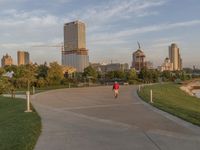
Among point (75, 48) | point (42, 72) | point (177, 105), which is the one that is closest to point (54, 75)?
point (42, 72)

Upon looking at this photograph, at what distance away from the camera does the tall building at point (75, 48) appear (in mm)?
173000

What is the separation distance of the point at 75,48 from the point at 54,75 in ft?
354

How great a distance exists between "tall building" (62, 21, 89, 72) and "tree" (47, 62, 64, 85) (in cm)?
8672

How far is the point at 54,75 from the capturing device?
7275cm

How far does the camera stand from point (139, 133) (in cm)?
1105

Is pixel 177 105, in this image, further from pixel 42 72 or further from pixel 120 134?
pixel 42 72

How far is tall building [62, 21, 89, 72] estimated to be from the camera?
17300 centimetres

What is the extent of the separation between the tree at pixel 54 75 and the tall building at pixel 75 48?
86718 mm

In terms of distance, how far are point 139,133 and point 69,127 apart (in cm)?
279

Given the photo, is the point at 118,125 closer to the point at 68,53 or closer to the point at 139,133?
the point at 139,133

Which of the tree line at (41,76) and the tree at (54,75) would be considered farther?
the tree at (54,75)

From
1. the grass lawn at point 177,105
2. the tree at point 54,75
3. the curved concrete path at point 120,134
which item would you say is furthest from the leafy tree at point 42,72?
the curved concrete path at point 120,134

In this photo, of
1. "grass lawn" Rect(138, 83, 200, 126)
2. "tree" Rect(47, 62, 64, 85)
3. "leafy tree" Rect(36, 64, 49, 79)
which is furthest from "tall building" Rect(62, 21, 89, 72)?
"grass lawn" Rect(138, 83, 200, 126)

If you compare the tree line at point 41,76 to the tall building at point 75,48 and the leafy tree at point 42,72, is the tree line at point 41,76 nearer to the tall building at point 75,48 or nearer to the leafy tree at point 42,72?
the leafy tree at point 42,72
